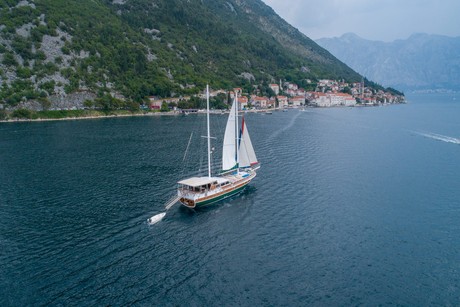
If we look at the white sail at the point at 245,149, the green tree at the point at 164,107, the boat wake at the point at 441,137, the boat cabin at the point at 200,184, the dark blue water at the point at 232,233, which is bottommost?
the dark blue water at the point at 232,233

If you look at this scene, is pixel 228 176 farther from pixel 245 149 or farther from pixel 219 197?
pixel 219 197

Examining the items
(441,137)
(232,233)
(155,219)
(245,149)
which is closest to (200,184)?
(155,219)

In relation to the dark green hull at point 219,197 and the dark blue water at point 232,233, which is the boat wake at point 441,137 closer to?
the dark blue water at point 232,233

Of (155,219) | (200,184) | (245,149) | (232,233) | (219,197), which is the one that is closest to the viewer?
(232,233)

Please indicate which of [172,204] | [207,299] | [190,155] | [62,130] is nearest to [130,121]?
[62,130]

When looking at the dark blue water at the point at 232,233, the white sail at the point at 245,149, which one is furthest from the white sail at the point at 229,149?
the dark blue water at the point at 232,233

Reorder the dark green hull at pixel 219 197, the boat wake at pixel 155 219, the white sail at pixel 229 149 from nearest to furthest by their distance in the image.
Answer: the boat wake at pixel 155 219, the dark green hull at pixel 219 197, the white sail at pixel 229 149

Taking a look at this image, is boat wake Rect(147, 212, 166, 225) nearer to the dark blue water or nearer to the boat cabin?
the dark blue water
